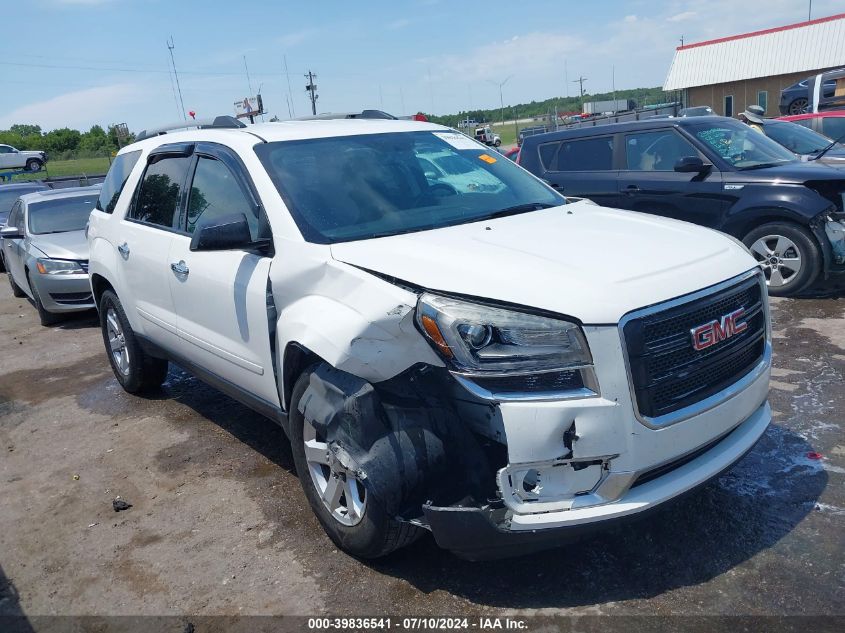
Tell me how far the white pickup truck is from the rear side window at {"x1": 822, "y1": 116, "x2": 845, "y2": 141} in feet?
116

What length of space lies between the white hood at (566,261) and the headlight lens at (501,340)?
0.21 ft

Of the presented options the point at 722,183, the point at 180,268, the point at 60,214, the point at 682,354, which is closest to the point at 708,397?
the point at 682,354

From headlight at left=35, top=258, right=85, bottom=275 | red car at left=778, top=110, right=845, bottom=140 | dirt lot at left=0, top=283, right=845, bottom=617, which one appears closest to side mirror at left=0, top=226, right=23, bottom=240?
headlight at left=35, top=258, right=85, bottom=275

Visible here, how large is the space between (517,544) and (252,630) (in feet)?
3.74

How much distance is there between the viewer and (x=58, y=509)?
4.12 meters

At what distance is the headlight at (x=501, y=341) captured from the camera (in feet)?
8.55

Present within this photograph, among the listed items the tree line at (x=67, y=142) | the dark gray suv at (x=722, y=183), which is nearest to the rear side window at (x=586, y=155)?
the dark gray suv at (x=722, y=183)

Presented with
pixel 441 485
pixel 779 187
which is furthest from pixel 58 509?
pixel 779 187

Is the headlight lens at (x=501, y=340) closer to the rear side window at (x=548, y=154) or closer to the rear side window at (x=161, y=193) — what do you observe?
the rear side window at (x=161, y=193)

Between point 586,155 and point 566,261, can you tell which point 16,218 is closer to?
point 586,155

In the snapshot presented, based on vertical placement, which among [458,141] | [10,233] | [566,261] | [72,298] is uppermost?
[458,141]

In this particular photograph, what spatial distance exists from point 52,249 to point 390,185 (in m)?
6.67

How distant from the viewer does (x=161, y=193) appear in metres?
4.78

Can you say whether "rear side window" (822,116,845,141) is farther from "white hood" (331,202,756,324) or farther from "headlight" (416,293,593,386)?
"headlight" (416,293,593,386)
